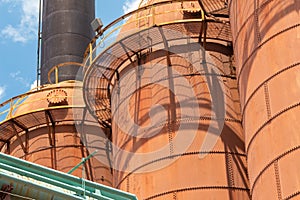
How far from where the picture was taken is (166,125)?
824 inches

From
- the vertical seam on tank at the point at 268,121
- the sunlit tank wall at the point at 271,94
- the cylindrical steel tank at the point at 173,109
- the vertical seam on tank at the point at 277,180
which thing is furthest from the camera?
the cylindrical steel tank at the point at 173,109

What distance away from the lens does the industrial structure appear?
692 inches

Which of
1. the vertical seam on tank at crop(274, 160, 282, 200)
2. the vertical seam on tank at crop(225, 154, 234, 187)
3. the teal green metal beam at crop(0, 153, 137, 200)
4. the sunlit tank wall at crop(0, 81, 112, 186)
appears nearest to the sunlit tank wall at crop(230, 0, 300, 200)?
the vertical seam on tank at crop(274, 160, 282, 200)

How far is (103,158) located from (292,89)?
11.3 m

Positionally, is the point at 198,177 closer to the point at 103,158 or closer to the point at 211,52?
the point at 211,52

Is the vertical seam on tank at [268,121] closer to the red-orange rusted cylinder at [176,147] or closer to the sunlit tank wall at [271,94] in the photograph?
the sunlit tank wall at [271,94]

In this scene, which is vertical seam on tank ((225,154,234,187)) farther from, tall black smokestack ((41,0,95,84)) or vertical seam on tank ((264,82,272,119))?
tall black smokestack ((41,0,95,84))

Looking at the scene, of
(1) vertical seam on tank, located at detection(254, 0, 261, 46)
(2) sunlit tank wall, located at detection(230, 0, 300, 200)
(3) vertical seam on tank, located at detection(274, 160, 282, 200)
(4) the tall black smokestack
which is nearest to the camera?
(3) vertical seam on tank, located at detection(274, 160, 282, 200)

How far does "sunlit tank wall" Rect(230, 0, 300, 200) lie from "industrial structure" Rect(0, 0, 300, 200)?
0.09 ft

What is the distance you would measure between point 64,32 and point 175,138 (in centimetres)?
1822

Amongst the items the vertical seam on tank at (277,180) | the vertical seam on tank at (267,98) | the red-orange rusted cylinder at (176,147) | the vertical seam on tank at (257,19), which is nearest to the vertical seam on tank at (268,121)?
the vertical seam on tank at (267,98)

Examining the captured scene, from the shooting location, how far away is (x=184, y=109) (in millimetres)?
20969

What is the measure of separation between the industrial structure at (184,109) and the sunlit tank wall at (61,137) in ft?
0.13

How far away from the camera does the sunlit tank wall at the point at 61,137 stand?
1056 inches
